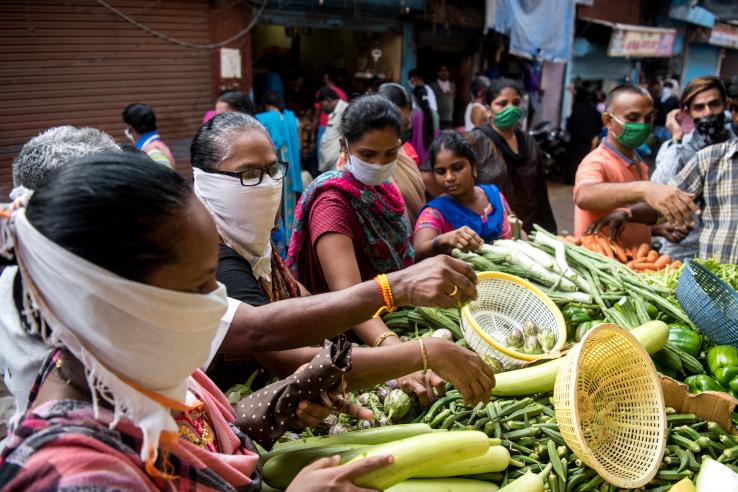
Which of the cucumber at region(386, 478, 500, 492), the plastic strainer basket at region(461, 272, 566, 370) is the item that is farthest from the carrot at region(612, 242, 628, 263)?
the cucumber at region(386, 478, 500, 492)

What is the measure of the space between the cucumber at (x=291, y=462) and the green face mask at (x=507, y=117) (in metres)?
3.61

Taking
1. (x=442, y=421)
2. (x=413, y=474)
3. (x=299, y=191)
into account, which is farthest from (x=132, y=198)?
(x=299, y=191)

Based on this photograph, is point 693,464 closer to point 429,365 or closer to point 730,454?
point 730,454

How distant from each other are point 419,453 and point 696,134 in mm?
3871

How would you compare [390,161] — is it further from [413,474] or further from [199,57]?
[199,57]

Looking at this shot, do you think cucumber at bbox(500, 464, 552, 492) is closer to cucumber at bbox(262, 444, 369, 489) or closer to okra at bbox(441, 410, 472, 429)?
okra at bbox(441, 410, 472, 429)

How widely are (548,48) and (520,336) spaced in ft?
31.0

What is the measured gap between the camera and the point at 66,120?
A: 5961 millimetres

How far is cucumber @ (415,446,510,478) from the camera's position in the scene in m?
1.55

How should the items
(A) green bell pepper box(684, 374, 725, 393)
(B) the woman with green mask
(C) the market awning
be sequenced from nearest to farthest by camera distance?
1. (A) green bell pepper box(684, 374, 725, 393)
2. (B) the woman with green mask
3. (C) the market awning

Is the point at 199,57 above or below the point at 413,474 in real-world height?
above

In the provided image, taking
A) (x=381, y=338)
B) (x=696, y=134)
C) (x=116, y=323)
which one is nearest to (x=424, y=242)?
(x=381, y=338)

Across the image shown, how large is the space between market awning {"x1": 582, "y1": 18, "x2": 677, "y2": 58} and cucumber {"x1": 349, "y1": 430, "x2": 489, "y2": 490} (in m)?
12.6

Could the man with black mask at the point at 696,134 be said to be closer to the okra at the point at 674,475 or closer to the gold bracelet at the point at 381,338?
the okra at the point at 674,475
